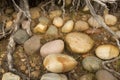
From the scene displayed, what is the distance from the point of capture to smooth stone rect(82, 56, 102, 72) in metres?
2.05

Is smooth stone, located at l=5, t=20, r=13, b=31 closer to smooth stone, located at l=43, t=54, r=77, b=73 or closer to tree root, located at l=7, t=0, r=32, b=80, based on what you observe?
tree root, located at l=7, t=0, r=32, b=80

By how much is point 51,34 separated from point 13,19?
333 mm

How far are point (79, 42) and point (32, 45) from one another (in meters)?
0.31

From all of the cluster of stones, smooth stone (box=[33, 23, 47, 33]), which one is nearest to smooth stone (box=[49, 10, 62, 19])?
the cluster of stones

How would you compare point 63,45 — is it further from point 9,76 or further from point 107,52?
point 9,76

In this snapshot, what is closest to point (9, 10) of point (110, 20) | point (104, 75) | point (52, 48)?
point (52, 48)

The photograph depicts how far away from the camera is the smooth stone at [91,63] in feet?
6.74

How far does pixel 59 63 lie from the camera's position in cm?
203

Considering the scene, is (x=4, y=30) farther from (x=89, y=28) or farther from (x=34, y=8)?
(x=89, y=28)

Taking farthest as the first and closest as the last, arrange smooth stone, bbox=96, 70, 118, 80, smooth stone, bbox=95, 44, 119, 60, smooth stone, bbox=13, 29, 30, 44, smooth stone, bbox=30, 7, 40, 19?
smooth stone, bbox=30, 7, 40, 19, smooth stone, bbox=13, 29, 30, 44, smooth stone, bbox=95, 44, 119, 60, smooth stone, bbox=96, 70, 118, 80

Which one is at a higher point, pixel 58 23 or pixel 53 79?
pixel 58 23

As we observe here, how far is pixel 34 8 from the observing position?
2.41 meters

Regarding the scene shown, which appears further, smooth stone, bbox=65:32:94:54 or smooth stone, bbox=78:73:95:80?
smooth stone, bbox=65:32:94:54

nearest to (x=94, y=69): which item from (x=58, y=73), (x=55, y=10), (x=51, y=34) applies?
(x=58, y=73)
